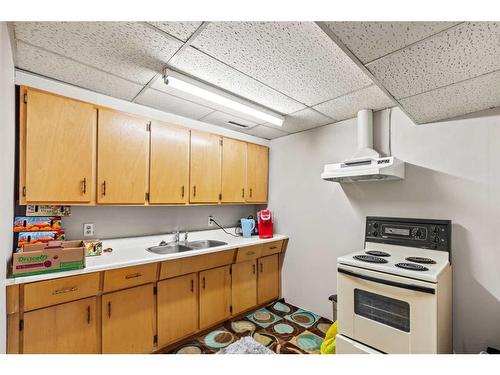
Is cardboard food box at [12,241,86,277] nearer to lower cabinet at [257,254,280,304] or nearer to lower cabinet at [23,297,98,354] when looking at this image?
lower cabinet at [23,297,98,354]

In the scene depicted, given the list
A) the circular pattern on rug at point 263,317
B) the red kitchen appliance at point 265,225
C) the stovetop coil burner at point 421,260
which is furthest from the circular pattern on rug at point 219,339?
the stovetop coil burner at point 421,260

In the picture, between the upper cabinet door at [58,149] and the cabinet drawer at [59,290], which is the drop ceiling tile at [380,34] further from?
the cabinet drawer at [59,290]

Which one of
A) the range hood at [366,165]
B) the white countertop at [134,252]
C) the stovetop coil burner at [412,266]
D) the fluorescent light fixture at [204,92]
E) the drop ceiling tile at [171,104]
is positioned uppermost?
the drop ceiling tile at [171,104]

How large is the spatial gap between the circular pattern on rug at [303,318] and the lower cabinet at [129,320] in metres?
1.51

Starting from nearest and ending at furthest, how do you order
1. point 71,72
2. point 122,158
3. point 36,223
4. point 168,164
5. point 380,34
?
point 380,34 < point 71,72 < point 36,223 < point 122,158 < point 168,164

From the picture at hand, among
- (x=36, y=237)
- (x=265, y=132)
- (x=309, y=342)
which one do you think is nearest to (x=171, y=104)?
(x=265, y=132)

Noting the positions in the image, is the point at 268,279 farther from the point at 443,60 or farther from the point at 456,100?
the point at 443,60

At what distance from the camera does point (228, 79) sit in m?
1.73

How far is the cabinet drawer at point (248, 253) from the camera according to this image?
2627 millimetres

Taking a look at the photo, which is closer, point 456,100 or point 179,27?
point 179,27

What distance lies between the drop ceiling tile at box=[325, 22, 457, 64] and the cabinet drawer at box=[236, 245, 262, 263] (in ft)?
6.96

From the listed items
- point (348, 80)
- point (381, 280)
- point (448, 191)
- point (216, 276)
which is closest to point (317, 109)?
point (348, 80)

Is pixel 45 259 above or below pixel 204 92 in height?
below

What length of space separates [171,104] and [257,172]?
141 centimetres
